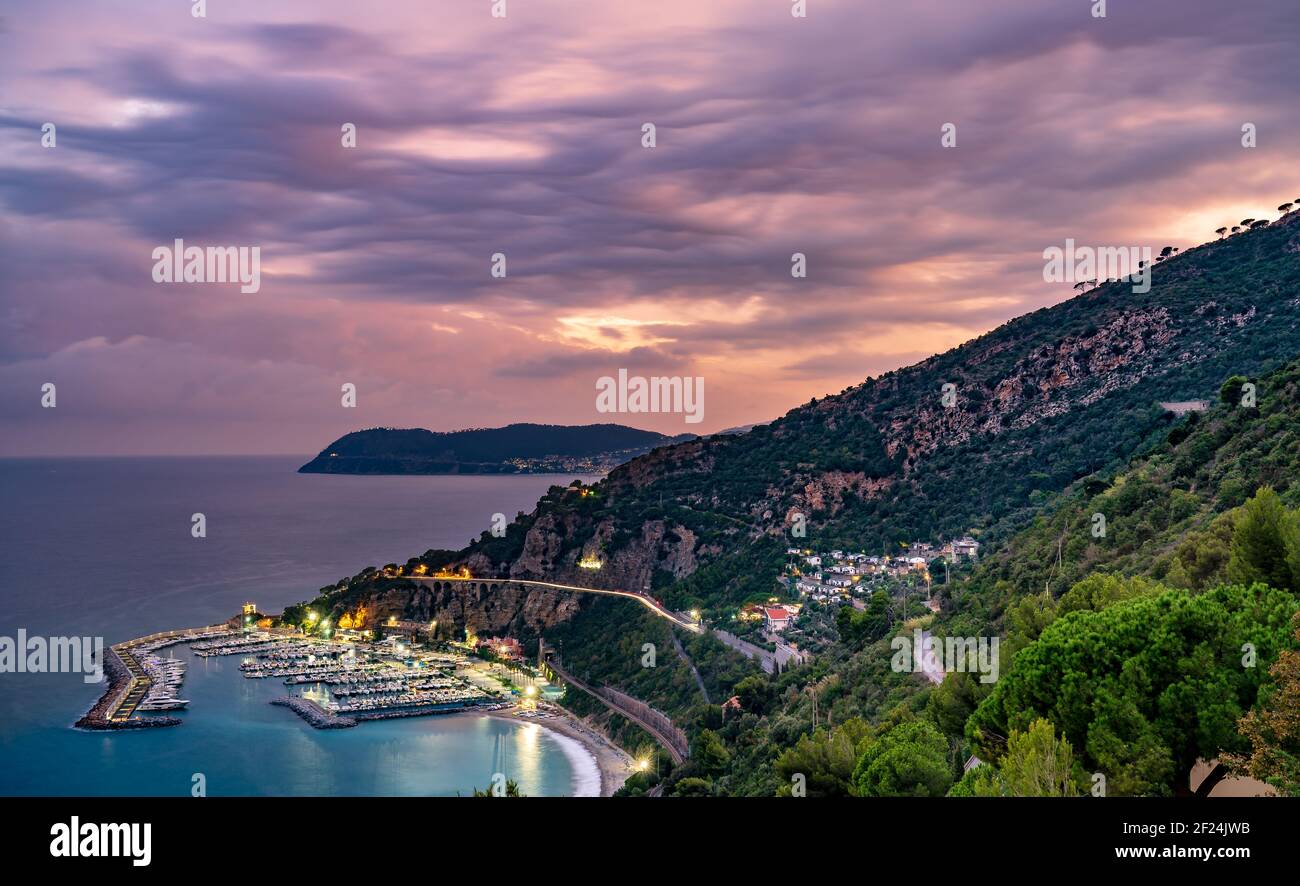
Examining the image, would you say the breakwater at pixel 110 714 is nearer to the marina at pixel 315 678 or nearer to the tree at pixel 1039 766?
the marina at pixel 315 678

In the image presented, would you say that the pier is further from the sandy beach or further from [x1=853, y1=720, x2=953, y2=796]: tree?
[x1=853, y1=720, x2=953, y2=796]: tree

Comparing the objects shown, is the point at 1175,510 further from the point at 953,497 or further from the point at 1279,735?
the point at 953,497

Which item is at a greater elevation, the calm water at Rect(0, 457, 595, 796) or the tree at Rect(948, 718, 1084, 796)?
the tree at Rect(948, 718, 1084, 796)

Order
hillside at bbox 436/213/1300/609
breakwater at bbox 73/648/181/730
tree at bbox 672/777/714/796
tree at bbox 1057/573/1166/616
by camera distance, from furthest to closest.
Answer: hillside at bbox 436/213/1300/609 < breakwater at bbox 73/648/181/730 < tree at bbox 672/777/714/796 < tree at bbox 1057/573/1166/616

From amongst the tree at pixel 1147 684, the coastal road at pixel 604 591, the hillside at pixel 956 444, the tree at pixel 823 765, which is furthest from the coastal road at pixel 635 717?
the tree at pixel 1147 684

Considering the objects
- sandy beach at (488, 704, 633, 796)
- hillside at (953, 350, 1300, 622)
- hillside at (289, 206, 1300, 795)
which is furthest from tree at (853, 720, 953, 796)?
sandy beach at (488, 704, 633, 796)
